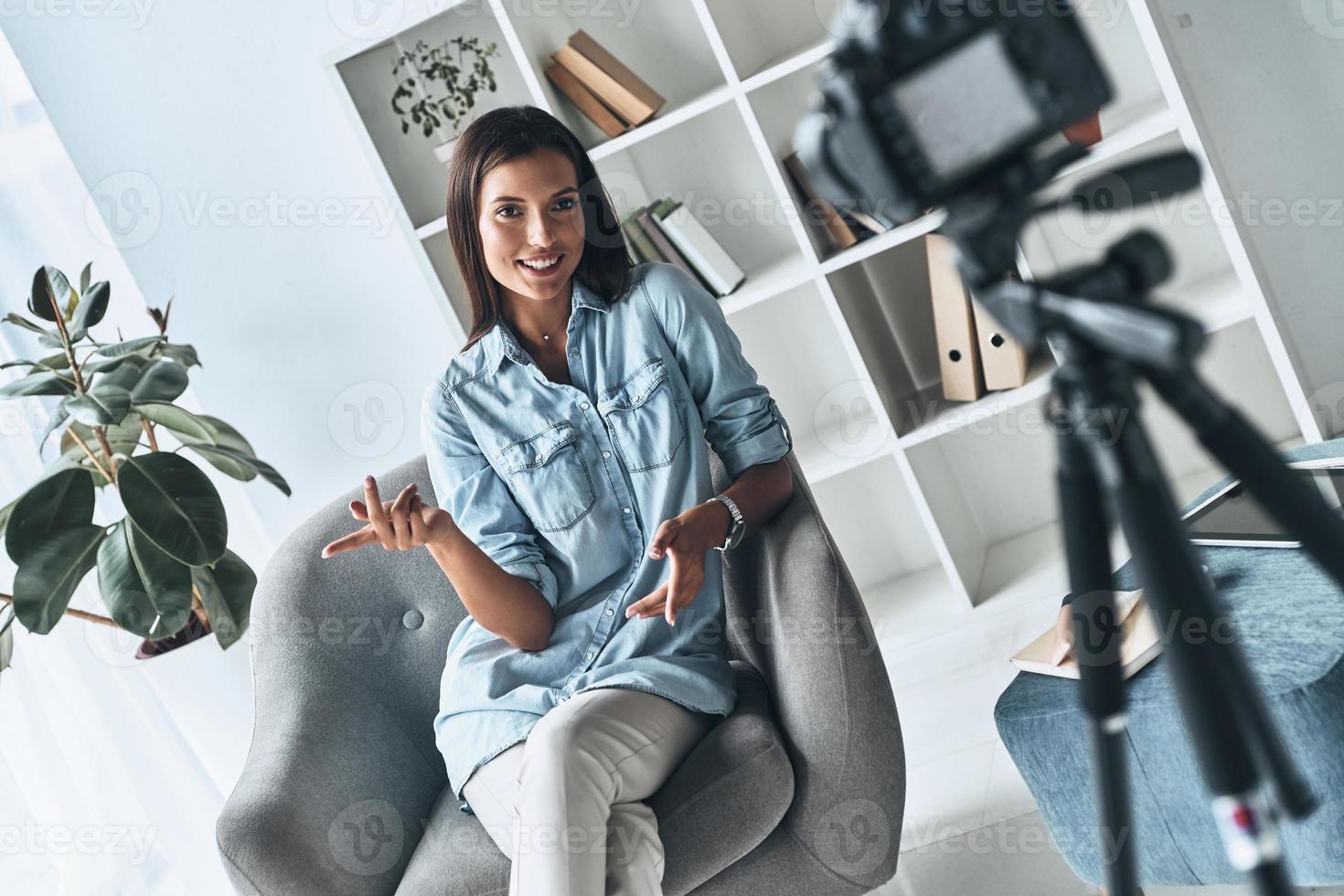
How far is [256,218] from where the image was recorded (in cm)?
279

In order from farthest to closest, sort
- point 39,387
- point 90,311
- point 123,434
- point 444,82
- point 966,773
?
1. point 444,82
2. point 123,434
3. point 90,311
4. point 39,387
5. point 966,773

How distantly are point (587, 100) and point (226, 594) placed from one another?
1.27 metres

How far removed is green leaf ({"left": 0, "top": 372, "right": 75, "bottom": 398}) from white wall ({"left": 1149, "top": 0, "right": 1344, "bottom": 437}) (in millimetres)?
2200

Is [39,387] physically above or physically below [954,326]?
above

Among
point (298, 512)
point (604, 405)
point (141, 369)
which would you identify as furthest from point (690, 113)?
point (298, 512)

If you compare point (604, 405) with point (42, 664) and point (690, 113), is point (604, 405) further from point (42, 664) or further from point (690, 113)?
point (42, 664)

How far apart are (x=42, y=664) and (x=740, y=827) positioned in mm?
1882

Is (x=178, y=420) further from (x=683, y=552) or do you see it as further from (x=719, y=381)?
(x=683, y=552)

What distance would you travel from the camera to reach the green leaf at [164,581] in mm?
2182

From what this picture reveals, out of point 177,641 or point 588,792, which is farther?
point 177,641

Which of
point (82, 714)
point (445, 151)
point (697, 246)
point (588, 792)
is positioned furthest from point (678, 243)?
point (82, 714)

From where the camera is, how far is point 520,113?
1673mm

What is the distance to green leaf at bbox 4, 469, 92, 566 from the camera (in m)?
2.13

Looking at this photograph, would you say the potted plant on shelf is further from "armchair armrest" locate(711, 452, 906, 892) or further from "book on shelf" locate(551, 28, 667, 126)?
"armchair armrest" locate(711, 452, 906, 892)
